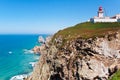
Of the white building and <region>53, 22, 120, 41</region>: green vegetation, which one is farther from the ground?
the white building

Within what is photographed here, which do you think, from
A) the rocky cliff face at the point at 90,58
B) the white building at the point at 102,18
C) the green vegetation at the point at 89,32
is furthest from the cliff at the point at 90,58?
the white building at the point at 102,18

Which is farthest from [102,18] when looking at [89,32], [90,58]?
[90,58]

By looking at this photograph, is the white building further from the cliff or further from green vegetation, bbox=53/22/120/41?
the cliff

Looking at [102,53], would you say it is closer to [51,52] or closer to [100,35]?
[100,35]

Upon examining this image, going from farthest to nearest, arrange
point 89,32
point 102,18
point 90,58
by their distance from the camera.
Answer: point 102,18 < point 89,32 < point 90,58

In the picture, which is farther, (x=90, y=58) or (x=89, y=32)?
(x=89, y=32)

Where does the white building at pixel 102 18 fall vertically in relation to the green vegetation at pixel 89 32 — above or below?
above

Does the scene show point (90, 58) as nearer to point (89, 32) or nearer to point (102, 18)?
point (89, 32)

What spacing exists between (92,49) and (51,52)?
14751mm

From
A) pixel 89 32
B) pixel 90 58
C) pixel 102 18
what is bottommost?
pixel 90 58

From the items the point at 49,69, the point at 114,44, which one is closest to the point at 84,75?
the point at 114,44

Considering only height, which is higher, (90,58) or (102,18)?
(102,18)

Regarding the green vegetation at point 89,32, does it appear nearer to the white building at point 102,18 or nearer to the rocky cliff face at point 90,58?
the rocky cliff face at point 90,58

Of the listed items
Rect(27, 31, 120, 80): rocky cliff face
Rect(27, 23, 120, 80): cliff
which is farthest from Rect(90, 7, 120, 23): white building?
Rect(27, 31, 120, 80): rocky cliff face
